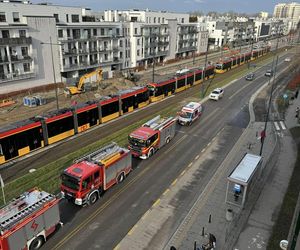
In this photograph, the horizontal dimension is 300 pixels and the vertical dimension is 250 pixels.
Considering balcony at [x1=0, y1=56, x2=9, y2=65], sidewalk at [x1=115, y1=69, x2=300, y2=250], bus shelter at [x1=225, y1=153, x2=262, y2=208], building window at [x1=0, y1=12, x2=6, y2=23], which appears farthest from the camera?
building window at [x1=0, y1=12, x2=6, y2=23]

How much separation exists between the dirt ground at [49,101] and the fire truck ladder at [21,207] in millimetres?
26731

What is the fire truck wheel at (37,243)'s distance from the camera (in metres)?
17.4

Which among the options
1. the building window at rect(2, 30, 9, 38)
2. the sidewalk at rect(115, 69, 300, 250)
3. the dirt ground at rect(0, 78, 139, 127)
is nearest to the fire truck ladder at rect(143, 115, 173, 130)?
the sidewalk at rect(115, 69, 300, 250)

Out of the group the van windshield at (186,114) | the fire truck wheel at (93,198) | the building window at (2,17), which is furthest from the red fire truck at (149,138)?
the building window at (2,17)

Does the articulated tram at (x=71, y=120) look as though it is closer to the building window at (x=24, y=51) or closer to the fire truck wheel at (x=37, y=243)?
the fire truck wheel at (x=37, y=243)

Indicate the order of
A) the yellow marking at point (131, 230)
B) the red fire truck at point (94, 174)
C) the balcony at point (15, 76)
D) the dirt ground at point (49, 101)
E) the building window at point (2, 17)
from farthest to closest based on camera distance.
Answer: the building window at point (2, 17) < the balcony at point (15, 76) < the dirt ground at point (49, 101) < the red fire truck at point (94, 174) < the yellow marking at point (131, 230)

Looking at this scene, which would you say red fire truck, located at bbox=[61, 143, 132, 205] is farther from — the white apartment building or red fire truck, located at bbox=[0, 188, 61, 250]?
the white apartment building

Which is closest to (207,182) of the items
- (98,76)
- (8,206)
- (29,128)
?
(8,206)

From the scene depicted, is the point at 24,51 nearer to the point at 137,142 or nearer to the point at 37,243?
the point at 137,142

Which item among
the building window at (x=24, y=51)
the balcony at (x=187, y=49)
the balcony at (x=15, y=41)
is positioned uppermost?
the balcony at (x=15, y=41)

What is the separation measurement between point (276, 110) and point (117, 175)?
34960 mm

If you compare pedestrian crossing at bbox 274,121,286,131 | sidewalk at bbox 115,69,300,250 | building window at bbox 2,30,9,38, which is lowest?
sidewalk at bbox 115,69,300,250

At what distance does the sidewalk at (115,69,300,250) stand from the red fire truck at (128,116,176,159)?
4672 millimetres

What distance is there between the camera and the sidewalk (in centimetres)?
1858
